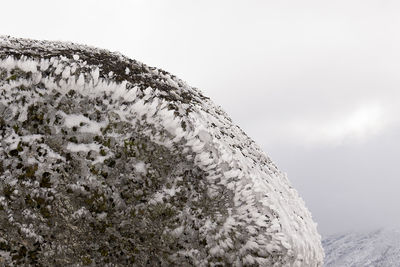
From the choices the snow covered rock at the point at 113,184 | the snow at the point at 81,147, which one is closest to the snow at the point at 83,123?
the snow covered rock at the point at 113,184

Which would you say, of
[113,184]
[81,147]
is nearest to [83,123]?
[81,147]

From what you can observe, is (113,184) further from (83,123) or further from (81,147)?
(83,123)

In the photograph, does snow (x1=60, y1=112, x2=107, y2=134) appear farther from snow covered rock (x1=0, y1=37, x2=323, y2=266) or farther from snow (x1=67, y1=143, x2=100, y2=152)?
snow (x1=67, y1=143, x2=100, y2=152)

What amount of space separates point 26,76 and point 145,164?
2.69 metres

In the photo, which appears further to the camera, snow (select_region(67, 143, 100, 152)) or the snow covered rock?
snow (select_region(67, 143, 100, 152))

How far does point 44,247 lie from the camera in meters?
8.22

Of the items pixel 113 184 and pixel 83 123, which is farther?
pixel 83 123

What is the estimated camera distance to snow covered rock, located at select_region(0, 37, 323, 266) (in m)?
8.27

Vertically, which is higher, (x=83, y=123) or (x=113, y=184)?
(x=83, y=123)

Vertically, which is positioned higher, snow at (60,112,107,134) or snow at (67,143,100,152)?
snow at (60,112,107,134)

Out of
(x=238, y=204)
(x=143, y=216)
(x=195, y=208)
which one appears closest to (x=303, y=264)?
(x=238, y=204)

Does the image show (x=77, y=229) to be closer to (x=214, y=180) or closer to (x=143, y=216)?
(x=143, y=216)

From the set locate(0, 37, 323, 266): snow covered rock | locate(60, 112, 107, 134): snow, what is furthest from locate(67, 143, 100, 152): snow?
locate(60, 112, 107, 134): snow

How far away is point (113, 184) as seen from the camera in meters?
8.34
